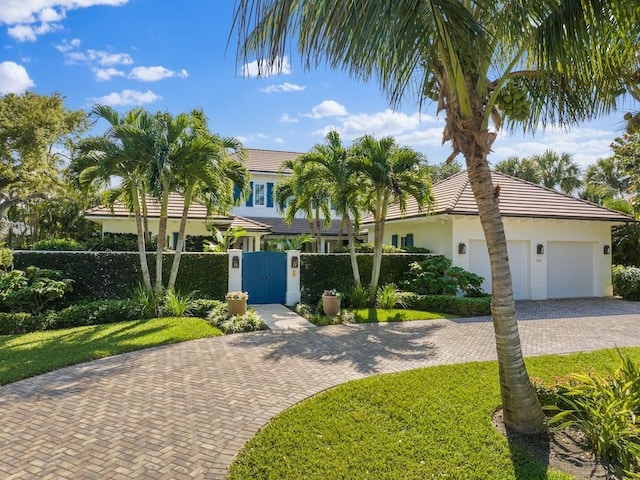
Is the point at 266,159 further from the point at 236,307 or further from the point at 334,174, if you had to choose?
the point at 236,307

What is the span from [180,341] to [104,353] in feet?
5.84

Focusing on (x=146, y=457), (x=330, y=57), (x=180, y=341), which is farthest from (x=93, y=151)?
(x=330, y=57)

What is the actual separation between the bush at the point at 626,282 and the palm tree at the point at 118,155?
19.8 m

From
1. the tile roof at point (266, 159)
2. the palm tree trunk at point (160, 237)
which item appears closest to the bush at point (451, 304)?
the palm tree trunk at point (160, 237)

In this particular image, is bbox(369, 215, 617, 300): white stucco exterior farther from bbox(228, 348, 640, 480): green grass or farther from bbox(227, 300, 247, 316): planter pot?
bbox(228, 348, 640, 480): green grass

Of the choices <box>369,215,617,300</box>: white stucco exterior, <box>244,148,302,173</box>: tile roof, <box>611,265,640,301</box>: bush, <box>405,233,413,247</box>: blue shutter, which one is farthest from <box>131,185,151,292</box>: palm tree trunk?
<box>611,265,640,301</box>: bush

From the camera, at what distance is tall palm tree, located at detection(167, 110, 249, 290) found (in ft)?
40.7

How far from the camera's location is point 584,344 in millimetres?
9992

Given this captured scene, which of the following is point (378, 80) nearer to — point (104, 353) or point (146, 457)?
point (146, 457)

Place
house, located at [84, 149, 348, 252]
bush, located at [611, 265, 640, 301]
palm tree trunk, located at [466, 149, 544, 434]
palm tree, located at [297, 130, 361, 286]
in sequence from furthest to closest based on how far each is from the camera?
house, located at [84, 149, 348, 252], bush, located at [611, 265, 640, 301], palm tree, located at [297, 130, 361, 286], palm tree trunk, located at [466, 149, 544, 434]

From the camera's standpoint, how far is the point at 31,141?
64.4 ft

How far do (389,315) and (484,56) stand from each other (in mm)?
10578

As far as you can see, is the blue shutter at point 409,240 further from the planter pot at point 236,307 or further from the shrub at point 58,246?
the shrub at point 58,246

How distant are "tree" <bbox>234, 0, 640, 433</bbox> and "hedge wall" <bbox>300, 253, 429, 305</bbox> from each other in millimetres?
11007
